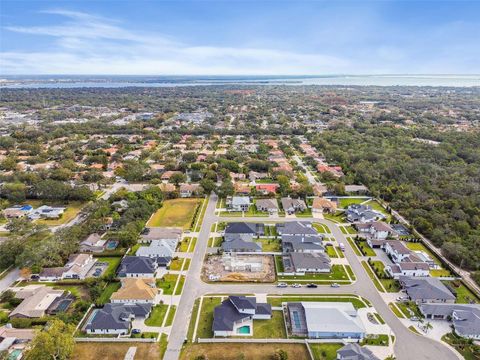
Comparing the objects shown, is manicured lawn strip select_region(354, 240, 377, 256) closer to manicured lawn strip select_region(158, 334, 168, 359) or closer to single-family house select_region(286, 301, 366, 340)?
single-family house select_region(286, 301, 366, 340)

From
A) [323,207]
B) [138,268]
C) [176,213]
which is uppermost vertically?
[138,268]

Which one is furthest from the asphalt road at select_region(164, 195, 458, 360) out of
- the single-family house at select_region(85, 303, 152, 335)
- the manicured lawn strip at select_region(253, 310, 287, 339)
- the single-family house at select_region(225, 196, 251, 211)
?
the single-family house at select_region(225, 196, 251, 211)

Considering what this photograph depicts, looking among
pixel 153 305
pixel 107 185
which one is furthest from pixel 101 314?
pixel 107 185

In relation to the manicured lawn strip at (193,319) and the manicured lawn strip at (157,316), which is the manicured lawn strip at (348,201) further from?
the manicured lawn strip at (157,316)

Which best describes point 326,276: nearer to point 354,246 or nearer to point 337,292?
point 337,292

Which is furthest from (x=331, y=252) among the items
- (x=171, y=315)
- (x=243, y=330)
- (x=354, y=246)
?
(x=171, y=315)

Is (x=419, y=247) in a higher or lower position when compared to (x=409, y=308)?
lower

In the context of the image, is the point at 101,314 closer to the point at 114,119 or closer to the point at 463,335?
the point at 463,335
